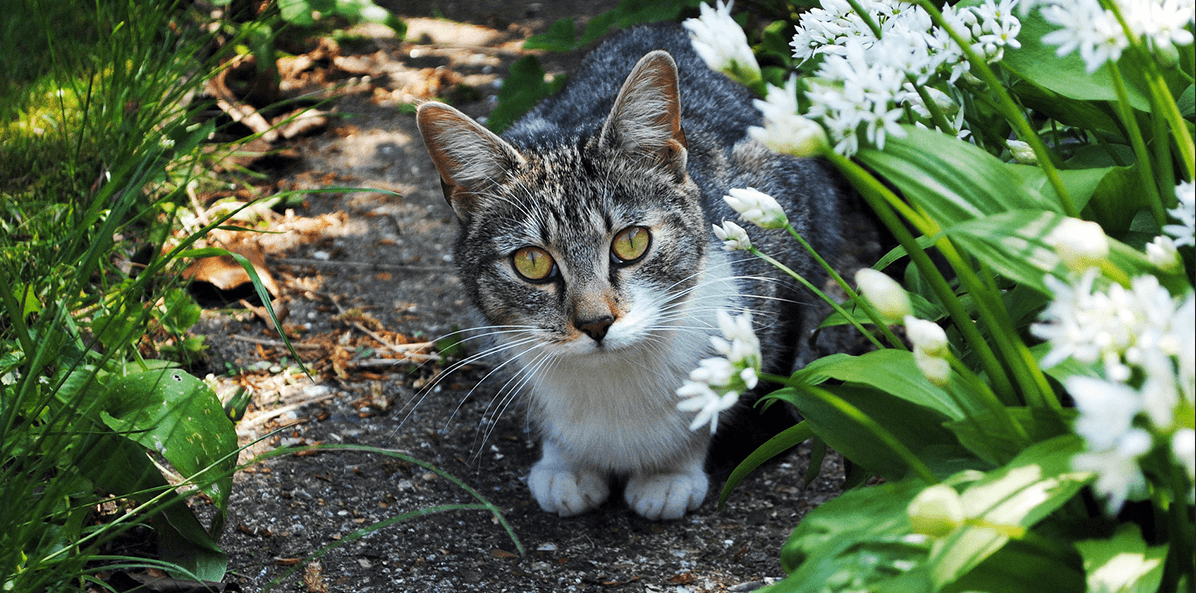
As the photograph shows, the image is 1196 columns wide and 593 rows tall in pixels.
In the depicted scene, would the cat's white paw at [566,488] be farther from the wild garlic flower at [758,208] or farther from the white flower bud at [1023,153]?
the white flower bud at [1023,153]

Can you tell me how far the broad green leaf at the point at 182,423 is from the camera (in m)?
2.04

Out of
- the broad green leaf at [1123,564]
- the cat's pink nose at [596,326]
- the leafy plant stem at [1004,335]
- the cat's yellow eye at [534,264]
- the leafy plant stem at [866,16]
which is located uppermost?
the leafy plant stem at [866,16]

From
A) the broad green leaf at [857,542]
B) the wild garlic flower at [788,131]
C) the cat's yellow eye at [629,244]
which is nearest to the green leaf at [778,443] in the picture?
the broad green leaf at [857,542]

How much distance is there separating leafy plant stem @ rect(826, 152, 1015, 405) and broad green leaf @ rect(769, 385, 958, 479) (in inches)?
6.4

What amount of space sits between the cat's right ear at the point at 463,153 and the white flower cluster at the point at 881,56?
3.30 feet

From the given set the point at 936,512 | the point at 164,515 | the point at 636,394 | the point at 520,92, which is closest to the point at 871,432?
the point at 936,512

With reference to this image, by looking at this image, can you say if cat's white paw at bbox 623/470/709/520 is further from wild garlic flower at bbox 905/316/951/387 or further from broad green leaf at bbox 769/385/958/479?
wild garlic flower at bbox 905/316/951/387

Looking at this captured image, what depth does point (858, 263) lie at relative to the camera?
391 centimetres

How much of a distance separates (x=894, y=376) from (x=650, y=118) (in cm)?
127

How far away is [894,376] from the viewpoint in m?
1.54

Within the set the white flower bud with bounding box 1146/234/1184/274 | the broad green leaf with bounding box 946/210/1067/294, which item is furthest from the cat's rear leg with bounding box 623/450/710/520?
the white flower bud with bounding box 1146/234/1184/274

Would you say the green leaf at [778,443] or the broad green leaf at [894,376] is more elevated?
the broad green leaf at [894,376]

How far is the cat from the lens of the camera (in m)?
2.49

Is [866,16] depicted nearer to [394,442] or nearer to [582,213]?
[582,213]
